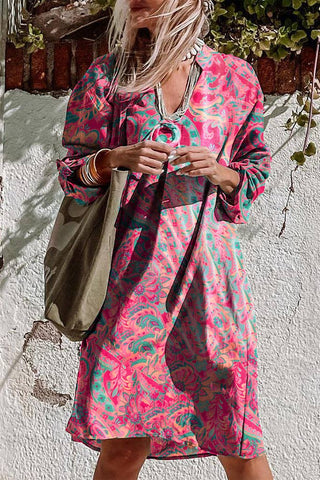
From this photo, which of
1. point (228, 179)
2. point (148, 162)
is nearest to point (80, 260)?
point (148, 162)

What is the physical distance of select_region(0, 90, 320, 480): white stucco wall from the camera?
3025mm

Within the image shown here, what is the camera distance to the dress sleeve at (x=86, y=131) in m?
2.21

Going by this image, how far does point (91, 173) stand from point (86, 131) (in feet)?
0.45

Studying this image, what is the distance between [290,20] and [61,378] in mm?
1580

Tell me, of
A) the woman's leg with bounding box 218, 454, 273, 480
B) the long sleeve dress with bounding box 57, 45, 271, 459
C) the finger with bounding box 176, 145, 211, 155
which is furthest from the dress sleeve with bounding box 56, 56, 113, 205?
the woman's leg with bounding box 218, 454, 273, 480

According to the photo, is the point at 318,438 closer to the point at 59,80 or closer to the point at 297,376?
the point at 297,376

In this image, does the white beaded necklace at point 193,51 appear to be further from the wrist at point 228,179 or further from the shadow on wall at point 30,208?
the shadow on wall at point 30,208

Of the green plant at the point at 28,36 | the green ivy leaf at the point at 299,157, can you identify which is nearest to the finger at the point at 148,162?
Answer: the green ivy leaf at the point at 299,157

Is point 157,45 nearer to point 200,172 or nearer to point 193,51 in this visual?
point 193,51

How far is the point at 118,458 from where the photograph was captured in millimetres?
2240

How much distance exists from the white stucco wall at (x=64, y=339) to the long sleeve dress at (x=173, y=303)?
0.85 meters

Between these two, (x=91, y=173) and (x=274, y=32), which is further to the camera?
(x=274, y=32)

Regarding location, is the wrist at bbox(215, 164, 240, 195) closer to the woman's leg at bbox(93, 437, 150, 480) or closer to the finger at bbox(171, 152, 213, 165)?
the finger at bbox(171, 152, 213, 165)

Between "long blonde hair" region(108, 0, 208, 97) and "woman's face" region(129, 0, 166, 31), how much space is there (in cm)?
1
